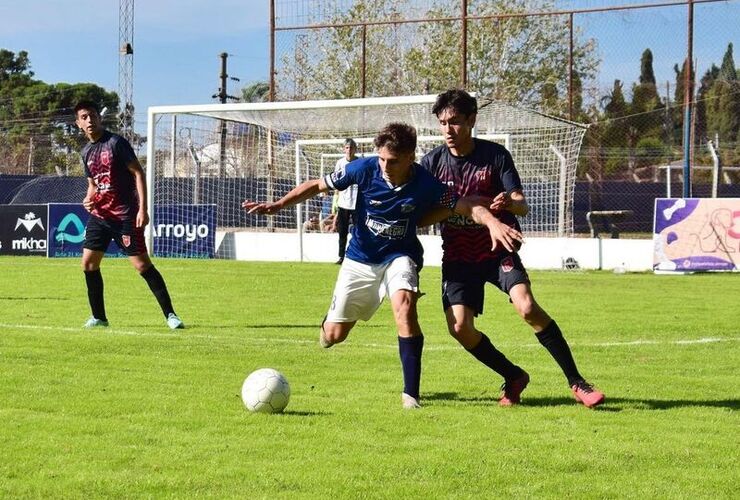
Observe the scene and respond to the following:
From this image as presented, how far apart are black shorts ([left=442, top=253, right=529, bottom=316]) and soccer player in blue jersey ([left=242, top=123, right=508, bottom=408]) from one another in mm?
226

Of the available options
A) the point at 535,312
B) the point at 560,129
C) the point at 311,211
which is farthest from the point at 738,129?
the point at 535,312

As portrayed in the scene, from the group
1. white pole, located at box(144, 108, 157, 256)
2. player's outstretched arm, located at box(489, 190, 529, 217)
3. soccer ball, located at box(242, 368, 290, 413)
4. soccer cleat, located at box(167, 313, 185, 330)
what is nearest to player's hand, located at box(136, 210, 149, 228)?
soccer cleat, located at box(167, 313, 185, 330)

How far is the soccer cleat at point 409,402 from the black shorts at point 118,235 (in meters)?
5.17

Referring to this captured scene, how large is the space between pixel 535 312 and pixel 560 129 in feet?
60.6

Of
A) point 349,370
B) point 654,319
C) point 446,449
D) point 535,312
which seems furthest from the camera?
point 654,319

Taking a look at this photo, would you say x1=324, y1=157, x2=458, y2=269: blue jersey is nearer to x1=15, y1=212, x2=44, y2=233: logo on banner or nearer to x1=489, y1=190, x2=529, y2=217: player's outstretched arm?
x1=489, y1=190, x2=529, y2=217: player's outstretched arm

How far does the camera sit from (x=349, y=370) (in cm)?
889

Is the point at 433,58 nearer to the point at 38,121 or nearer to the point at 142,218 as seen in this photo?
the point at 142,218

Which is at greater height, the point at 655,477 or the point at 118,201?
the point at 118,201

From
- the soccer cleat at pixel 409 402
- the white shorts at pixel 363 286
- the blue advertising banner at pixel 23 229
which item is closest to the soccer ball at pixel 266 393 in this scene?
the soccer cleat at pixel 409 402

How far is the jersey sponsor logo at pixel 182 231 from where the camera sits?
26.7m

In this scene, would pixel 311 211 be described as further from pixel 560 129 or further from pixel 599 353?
pixel 599 353

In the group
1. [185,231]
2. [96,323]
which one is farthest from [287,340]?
[185,231]

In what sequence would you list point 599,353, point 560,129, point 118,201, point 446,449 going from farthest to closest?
1. point 560,129
2. point 118,201
3. point 599,353
4. point 446,449
